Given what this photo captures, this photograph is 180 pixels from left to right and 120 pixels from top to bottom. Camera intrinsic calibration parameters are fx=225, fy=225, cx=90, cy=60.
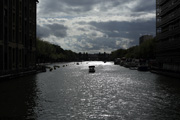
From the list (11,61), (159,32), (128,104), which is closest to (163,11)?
(159,32)

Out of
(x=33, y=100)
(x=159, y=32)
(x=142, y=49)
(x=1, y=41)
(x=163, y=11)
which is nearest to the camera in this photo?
(x=33, y=100)

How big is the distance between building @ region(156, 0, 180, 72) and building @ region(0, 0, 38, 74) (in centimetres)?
3864

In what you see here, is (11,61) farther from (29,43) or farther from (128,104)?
(128,104)

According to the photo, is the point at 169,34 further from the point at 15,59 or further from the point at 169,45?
the point at 15,59

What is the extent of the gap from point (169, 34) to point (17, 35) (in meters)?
47.1

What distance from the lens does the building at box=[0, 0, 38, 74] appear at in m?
46.1

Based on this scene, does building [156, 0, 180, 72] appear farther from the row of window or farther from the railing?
the row of window

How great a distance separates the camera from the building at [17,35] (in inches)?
1816

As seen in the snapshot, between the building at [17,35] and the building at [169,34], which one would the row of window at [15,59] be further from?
the building at [169,34]

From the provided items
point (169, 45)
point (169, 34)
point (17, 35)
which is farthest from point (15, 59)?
point (169, 34)

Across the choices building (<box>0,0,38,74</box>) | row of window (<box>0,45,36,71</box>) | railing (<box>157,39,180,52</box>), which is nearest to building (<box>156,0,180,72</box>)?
railing (<box>157,39,180,52</box>)

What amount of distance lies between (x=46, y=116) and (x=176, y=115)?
9.89m

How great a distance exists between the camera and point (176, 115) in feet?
56.7

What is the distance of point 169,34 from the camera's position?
72938 mm
